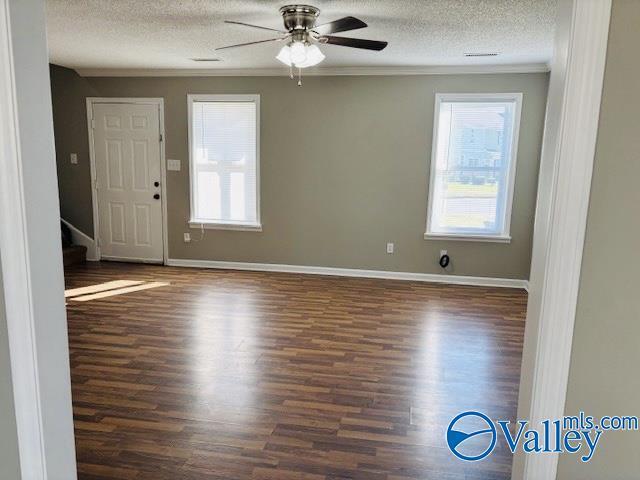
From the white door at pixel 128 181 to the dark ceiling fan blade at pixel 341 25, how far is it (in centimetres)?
351

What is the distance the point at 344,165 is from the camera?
18.0ft

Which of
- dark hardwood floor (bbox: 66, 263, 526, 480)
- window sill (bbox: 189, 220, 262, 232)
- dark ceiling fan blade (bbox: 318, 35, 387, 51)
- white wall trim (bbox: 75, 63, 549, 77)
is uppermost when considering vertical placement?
white wall trim (bbox: 75, 63, 549, 77)

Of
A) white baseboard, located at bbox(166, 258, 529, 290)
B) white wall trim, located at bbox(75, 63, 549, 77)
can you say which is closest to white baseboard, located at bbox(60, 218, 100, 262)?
white baseboard, located at bbox(166, 258, 529, 290)

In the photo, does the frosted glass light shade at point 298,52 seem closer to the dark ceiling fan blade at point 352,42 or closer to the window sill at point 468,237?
the dark ceiling fan blade at point 352,42

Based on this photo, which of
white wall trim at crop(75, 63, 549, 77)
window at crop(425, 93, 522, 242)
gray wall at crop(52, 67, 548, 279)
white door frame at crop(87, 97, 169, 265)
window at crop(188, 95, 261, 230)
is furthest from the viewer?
white door frame at crop(87, 97, 169, 265)

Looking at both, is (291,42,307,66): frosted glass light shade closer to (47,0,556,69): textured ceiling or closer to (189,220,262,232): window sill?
(47,0,556,69): textured ceiling

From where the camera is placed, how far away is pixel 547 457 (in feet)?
3.76

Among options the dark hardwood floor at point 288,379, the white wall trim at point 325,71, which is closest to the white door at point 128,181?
the white wall trim at point 325,71

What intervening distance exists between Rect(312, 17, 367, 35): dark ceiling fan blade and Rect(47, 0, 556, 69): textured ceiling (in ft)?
0.47

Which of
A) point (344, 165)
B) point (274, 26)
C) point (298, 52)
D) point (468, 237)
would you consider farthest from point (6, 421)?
point (468, 237)

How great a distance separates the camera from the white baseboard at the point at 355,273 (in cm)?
540

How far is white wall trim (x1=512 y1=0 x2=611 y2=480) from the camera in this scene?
3.16 feet

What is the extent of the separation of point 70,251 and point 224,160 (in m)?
2.36

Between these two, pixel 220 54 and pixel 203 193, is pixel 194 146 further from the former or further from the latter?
pixel 220 54
